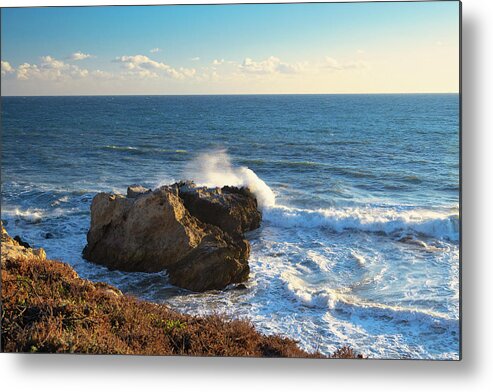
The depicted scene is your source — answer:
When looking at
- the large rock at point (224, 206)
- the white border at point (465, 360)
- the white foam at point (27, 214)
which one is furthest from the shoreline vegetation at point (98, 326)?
the large rock at point (224, 206)

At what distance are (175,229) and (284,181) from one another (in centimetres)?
122

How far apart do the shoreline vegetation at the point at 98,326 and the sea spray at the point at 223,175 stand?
131 cm

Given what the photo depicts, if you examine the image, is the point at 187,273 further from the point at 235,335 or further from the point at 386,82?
the point at 386,82

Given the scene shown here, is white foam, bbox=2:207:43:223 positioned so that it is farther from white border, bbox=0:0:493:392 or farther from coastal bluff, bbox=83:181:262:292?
white border, bbox=0:0:493:392

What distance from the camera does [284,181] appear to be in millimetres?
5656

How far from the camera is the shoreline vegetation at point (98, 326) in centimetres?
488

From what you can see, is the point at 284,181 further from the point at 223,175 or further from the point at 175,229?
the point at 175,229

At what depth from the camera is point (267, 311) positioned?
535cm

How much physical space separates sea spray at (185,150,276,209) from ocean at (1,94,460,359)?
0.01 meters

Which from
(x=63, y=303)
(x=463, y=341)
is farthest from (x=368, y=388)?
(x=63, y=303)

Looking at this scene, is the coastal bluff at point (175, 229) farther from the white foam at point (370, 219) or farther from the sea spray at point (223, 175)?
the white foam at point (370, 219)

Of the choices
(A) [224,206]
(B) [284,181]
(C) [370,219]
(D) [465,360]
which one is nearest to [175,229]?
(A) [224,206]

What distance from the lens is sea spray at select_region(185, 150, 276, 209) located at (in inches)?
223

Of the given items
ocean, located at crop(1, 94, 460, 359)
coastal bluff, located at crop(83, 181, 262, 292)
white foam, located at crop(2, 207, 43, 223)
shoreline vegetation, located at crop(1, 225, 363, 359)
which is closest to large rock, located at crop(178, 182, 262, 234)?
coastal bluff, located at crop(83, 181, 262, 292)
